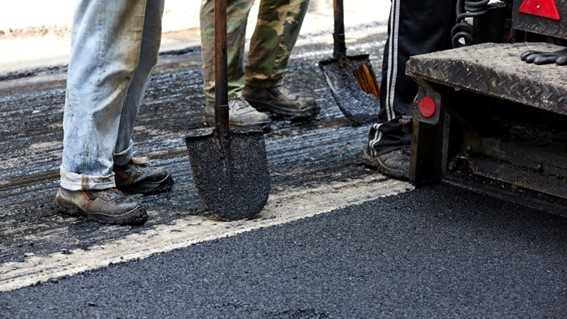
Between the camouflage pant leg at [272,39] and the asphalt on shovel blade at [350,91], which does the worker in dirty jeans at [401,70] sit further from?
the camouflage pant leg at [272,39]

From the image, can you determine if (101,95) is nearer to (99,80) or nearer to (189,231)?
(99,80)

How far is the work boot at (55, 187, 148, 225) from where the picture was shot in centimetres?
357

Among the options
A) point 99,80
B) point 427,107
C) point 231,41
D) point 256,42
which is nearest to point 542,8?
point 427,107

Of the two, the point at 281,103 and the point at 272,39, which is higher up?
the point at 272,39

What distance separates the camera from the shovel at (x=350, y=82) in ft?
15.8

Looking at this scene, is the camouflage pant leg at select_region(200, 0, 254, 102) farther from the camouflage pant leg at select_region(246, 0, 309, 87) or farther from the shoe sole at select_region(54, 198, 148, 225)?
the shoe sole at select_region(54, 198, 148, 225)

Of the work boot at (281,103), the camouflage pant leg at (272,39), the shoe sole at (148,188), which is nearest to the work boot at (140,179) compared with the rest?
the shoe sole at (148,188)

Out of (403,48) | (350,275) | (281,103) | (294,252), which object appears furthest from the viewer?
(281,103)

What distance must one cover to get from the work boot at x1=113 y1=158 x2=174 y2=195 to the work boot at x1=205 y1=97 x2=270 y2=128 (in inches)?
33.9

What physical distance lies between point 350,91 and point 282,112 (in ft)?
1.14

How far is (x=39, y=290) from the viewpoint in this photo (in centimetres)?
300

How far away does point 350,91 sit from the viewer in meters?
4.89

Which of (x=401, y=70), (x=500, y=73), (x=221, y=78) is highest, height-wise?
(x=500, y=73)

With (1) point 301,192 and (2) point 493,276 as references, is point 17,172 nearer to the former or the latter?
(1) point 301,192
